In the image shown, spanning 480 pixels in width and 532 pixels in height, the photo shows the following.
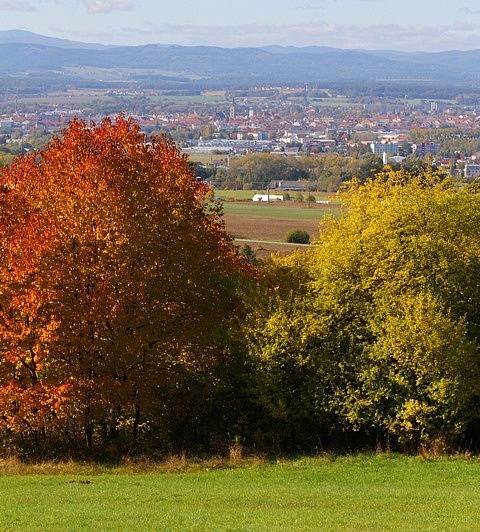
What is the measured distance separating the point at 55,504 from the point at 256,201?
9632 cm

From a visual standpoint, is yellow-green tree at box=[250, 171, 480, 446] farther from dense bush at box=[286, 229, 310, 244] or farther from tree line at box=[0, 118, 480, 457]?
dense bush at box=[286, 229, 310, 244]

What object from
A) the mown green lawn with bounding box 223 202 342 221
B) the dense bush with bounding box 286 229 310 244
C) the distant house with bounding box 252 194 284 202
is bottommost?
the distant house with bounding box 252 194 284 202

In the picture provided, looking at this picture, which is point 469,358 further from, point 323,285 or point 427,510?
point 427,510

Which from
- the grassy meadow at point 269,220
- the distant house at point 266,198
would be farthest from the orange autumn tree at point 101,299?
the distant house at point 266,198

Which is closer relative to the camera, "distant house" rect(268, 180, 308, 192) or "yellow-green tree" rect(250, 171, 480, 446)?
"yellow-green tree" rect(250, 171, 480, 446)

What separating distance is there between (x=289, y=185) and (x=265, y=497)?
4716 inches

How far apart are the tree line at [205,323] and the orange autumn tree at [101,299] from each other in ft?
0.19

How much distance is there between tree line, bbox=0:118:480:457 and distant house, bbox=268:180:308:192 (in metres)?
102

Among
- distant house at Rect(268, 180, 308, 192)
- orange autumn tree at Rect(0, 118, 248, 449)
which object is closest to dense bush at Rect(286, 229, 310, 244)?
distant house at Rect(268, 180, 308, 192)

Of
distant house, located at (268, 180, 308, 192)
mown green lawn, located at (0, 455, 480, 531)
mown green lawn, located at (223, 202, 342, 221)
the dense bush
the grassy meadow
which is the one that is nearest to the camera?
mown green lawn, located at (0, 455, 480, 531)

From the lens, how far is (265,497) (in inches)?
944

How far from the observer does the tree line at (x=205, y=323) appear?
29703 millimetres

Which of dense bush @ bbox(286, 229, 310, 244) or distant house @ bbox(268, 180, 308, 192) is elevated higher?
dense bush @ bbox(286, 229, 310, 244)

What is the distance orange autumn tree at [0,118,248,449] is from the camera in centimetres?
2944
